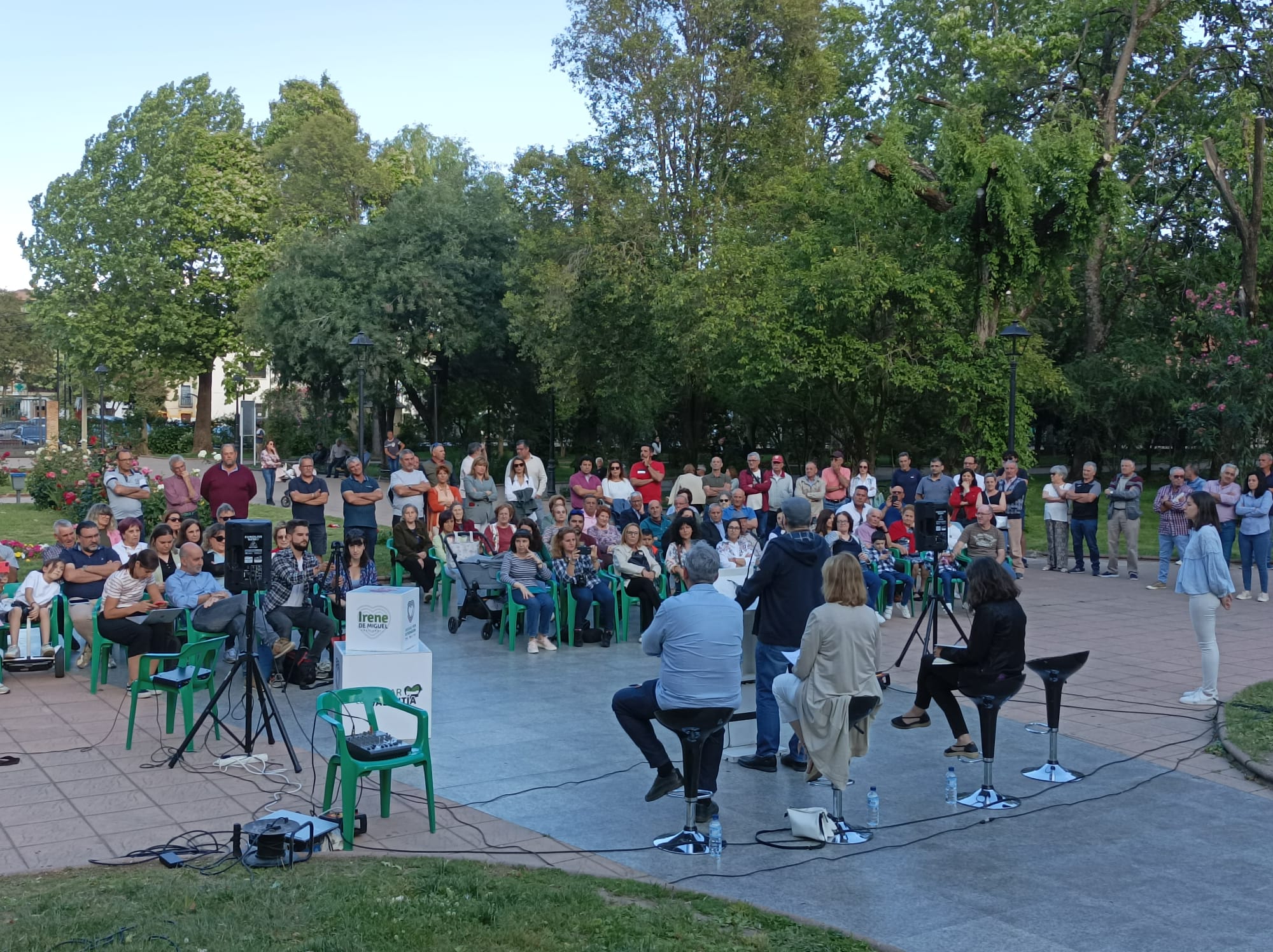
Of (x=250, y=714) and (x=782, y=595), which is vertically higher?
(x=782, y=595)

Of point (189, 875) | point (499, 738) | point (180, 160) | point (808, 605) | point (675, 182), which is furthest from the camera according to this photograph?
point (180, 160)

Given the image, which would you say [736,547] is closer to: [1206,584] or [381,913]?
[1206,584]

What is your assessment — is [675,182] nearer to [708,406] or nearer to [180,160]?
[708,406]

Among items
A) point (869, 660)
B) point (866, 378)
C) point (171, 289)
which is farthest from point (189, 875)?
point (171, 289)

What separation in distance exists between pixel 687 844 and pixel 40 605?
6.88 meters

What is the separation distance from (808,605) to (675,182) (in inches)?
878

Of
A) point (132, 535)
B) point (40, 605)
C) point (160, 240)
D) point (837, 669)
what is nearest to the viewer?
point (837, 669)

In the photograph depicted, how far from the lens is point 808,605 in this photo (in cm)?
750

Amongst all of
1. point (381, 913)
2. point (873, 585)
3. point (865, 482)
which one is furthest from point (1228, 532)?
point (381, 913)

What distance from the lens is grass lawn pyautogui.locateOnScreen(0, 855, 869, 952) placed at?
471 centimetres

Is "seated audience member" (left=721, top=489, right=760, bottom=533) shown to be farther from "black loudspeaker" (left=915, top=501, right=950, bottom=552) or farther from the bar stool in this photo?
the bar stool

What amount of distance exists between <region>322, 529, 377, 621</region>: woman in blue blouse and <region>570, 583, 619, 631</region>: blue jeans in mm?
2383

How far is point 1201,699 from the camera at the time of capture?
9484 millimetres

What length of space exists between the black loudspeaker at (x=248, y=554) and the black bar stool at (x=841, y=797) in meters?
3.84
